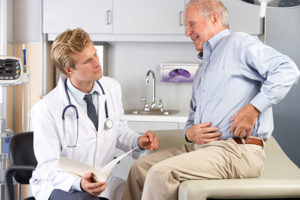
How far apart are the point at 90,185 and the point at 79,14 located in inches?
96.3

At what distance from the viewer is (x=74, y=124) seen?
2.26m

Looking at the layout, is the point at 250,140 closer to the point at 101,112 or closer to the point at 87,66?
the point at 101,112

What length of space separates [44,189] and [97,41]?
7.61ft

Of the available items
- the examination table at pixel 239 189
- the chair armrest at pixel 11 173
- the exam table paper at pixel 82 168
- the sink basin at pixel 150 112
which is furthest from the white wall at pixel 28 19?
the examination table at pixel 239 189

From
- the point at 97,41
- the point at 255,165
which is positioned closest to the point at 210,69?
the point at 255,165

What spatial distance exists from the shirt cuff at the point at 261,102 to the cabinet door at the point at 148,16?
2.05m

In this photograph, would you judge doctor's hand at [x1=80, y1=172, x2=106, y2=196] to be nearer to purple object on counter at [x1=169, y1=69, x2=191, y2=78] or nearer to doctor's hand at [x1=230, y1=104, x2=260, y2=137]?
doctor's hand at [x1=230, y1=104, x2=260, y2=137]

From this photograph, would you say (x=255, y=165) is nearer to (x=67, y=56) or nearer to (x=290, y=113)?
(x=67, y=56)

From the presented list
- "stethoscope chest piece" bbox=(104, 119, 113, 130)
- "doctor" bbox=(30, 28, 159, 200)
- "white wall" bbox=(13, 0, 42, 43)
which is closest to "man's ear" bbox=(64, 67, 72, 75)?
"doctor" bbox=(30, 28, 159, 200)

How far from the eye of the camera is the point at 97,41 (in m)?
4.31

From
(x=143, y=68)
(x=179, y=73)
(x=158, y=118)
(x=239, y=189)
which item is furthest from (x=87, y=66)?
(x=143, y=68)

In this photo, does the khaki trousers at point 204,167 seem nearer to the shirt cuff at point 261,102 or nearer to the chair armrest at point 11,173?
the shirt cuff at point 261,102

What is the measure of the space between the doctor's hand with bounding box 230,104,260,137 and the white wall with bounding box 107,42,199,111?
2.33 metres

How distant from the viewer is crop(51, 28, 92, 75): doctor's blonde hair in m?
2.25
